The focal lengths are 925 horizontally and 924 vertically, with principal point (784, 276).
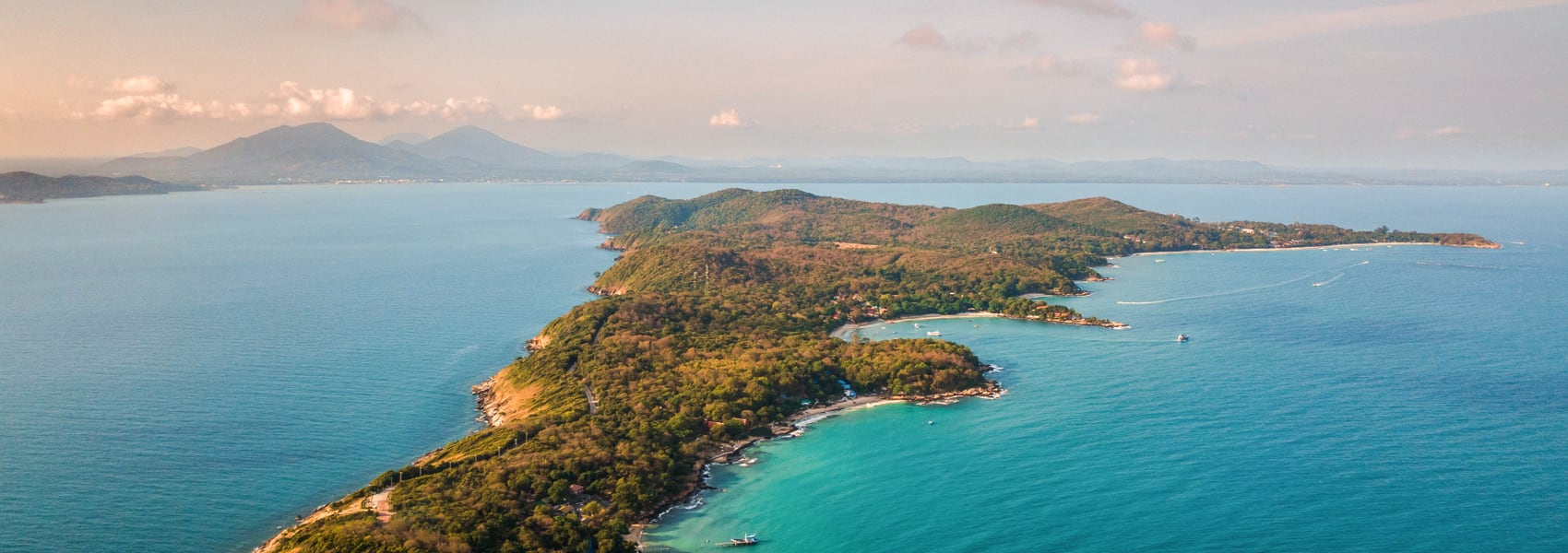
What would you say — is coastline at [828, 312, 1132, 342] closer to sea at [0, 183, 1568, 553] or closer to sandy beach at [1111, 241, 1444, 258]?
sea at [0, 183, 1568, 553]

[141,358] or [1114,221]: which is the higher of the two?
[1114,221]

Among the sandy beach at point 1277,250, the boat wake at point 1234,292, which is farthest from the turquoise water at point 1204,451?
the sandy beach at point 1277,250

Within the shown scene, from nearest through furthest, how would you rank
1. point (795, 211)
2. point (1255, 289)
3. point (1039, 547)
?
point (1039, 547), point (1255, 289), point (795, 211)

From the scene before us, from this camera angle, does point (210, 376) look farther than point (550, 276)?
No

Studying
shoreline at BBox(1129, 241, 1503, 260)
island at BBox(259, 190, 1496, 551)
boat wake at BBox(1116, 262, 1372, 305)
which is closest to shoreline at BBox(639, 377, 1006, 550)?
island at BBox(259, 190, 1496, 551)

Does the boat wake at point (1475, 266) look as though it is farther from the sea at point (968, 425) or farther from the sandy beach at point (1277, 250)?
the sandy beach at point (1277, 250)

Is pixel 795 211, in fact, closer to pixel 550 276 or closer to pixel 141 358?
pixel 550 276

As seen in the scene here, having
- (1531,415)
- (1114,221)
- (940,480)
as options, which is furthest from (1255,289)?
(940,480)

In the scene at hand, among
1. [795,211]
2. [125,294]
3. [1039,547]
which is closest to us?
[1039,547]
